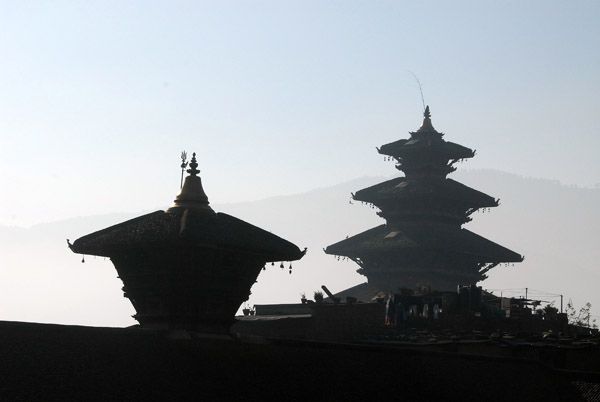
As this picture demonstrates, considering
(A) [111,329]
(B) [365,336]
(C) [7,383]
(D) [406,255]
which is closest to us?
(C) [7,383]

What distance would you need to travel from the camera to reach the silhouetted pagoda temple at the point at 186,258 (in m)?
37.3

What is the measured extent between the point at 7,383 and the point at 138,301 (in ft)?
38.0

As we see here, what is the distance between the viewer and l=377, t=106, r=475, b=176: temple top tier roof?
4181 inches

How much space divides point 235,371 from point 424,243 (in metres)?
65.8

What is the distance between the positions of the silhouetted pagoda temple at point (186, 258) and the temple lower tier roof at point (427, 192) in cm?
6339

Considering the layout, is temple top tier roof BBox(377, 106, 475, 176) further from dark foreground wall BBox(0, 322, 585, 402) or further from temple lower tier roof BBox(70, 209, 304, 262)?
temple lower tier roof BBox(70, 209, 304, 262)

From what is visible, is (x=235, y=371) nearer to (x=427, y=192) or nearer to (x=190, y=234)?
(x=190, y=234)

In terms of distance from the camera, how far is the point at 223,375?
32750mm

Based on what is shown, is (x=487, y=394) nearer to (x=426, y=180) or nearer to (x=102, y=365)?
(x=102, y=365)

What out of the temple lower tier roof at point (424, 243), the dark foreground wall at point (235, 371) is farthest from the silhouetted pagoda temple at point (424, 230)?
the dark foreground wall at point (235, 371)

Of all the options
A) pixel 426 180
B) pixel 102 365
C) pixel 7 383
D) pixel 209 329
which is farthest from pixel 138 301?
pixel 426 180

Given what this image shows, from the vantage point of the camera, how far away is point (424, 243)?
322ft

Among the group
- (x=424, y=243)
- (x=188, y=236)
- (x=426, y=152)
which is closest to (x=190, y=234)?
(x=188, y=236)

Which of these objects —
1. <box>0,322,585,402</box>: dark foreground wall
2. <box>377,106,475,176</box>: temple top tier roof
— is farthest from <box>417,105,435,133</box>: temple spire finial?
<box>0,322,585,402</box>: dark foreground wall
